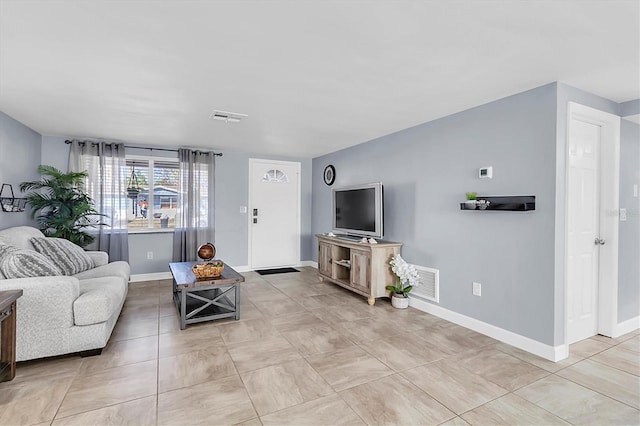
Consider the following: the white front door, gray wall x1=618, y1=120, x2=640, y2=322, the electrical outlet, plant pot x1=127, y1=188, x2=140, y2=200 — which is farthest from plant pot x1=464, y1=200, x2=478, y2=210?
plant pot x1=127, y1=188, x2=140, y2=200

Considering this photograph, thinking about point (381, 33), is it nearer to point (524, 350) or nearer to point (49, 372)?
point (524, 350)

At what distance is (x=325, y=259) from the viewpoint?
199 inches

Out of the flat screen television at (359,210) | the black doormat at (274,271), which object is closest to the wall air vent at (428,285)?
the flat screen television at (359,210)

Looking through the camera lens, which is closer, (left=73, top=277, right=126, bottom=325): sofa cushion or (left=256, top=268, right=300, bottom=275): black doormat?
(left=73, top=277, right=126, bottom=325): sofa cushion

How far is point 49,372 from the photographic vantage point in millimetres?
2330

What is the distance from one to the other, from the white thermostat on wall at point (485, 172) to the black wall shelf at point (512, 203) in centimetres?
20

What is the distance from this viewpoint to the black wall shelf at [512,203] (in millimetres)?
2670

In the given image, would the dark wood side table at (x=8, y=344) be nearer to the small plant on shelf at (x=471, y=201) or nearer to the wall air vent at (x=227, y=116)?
the wall air vent at (x=227, y=116)

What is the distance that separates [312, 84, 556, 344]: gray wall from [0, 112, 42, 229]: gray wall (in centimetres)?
442

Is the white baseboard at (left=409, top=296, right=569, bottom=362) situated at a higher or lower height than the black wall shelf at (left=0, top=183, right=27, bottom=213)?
lower

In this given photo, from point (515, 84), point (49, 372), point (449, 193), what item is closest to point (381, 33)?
point (515, 84)

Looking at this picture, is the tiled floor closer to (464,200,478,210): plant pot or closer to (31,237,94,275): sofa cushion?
(31,237,94,275): sofa cushion

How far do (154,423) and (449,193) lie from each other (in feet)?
10.5

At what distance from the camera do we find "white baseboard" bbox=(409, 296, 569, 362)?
2578 millimetres
